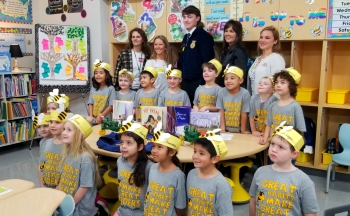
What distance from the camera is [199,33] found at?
4008mm

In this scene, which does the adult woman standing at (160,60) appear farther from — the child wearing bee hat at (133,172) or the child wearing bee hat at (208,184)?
the child wearing bee hat at (208,184)

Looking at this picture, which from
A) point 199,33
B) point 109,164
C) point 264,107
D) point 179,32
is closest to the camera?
point 264,107

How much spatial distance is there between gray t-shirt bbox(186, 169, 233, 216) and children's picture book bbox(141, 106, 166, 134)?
0.97m

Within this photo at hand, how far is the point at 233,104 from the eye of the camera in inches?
128

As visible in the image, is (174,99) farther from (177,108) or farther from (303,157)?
(303,157)

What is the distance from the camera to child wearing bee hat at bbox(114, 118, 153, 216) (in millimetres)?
2283

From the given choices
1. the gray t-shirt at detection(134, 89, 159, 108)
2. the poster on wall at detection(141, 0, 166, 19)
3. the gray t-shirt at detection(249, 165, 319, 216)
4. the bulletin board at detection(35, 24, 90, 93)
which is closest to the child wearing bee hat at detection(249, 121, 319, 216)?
the gray t-shirt at detection(249, 165, 319, 216)

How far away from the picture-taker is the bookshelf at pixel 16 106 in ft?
16.2

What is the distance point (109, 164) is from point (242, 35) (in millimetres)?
2102

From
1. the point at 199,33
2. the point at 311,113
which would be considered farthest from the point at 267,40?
the point at 311,113

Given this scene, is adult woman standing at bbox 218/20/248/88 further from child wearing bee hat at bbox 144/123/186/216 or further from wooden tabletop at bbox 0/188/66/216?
wooden tabletop at bbox 0/188/66/216

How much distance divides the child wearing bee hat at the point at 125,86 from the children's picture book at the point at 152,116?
89 centimetres

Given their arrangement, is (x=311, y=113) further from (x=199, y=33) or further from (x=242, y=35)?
(x=199, y=33)

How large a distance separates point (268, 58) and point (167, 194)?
201 cm
